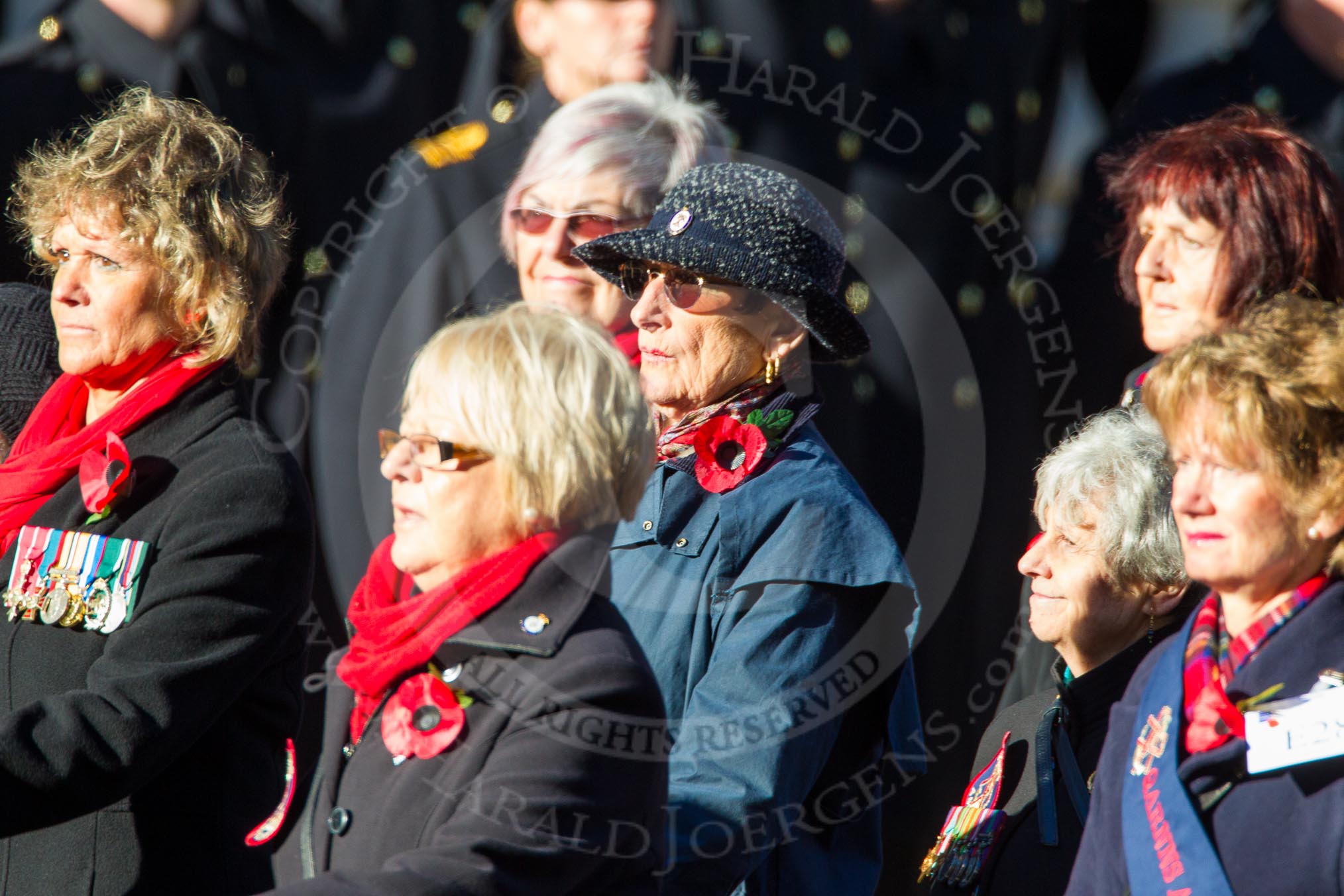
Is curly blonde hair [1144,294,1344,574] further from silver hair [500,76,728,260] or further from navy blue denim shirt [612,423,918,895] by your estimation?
silver hair [500,76,728,260]

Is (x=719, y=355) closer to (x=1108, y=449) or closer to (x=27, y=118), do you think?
(x=1108, y=449)

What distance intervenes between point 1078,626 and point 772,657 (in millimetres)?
608

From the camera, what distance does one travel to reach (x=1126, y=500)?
7.93ft

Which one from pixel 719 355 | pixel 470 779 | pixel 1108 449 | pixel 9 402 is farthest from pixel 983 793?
pixel 9 402

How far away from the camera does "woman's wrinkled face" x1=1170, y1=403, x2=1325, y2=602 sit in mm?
1680

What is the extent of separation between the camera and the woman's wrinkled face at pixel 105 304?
2.19 meters

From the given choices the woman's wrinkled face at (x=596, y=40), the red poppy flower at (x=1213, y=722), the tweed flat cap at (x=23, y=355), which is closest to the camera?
the red poppy flower at (x=1213, y=722)

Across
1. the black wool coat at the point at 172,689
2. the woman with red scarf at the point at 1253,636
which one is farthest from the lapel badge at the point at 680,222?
the woman with red scarf at the point at 1253,636

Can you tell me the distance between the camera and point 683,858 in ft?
6.70

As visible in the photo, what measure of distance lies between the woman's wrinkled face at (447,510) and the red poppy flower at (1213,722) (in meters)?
0.82

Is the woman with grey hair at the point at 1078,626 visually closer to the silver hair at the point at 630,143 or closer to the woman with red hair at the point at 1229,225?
the woman with red hair at the point at 1229,225

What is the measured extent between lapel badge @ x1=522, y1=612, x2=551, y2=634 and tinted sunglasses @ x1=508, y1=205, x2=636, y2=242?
4.53 ft

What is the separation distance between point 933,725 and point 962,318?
0.99 meters

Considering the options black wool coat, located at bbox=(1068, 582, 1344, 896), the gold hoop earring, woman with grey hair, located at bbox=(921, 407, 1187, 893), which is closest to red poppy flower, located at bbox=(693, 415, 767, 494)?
the gold hoop earring
